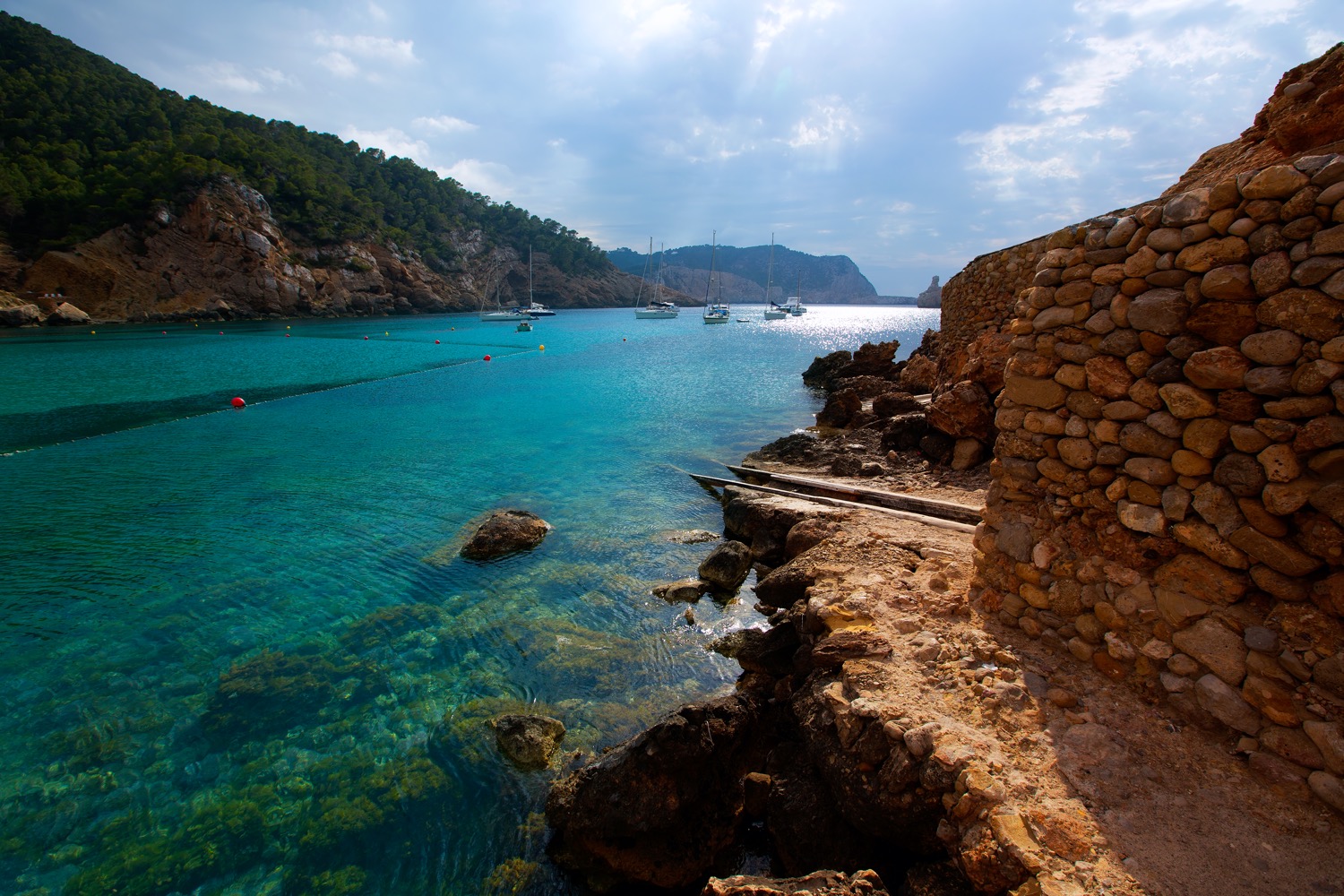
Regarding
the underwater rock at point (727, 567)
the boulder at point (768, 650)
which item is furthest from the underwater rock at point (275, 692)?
the underwater rock at point (727, 567)

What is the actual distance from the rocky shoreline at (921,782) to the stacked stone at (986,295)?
933cm

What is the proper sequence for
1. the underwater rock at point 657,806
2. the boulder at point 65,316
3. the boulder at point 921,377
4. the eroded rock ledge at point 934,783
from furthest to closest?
the boulder at point 65,316 < the boulder at point 921,377 < the underwater rock at point 657,806 < the eroded rock ledge at point 934,783

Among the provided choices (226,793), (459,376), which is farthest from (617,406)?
(226,793)

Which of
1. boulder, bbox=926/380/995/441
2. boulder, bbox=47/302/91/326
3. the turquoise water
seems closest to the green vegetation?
boulder, bbox=47/302/91/326

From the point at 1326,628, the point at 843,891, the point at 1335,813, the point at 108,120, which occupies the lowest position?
the point at 843,891

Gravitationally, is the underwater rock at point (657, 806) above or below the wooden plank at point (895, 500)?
below

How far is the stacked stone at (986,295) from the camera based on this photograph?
13477 millimetres

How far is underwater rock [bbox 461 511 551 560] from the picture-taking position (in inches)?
430

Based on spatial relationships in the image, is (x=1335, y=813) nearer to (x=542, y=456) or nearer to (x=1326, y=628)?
(x=1326, y=628)

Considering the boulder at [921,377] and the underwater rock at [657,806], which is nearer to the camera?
the underwater rock at [657,806]

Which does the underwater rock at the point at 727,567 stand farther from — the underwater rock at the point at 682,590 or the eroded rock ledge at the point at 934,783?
the eroded rock ledge at the point at 934,783

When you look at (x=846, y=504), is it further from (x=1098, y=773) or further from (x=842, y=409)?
(x=842, y=409)

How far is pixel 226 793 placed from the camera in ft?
18.8

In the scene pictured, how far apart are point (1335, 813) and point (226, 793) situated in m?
8.89
